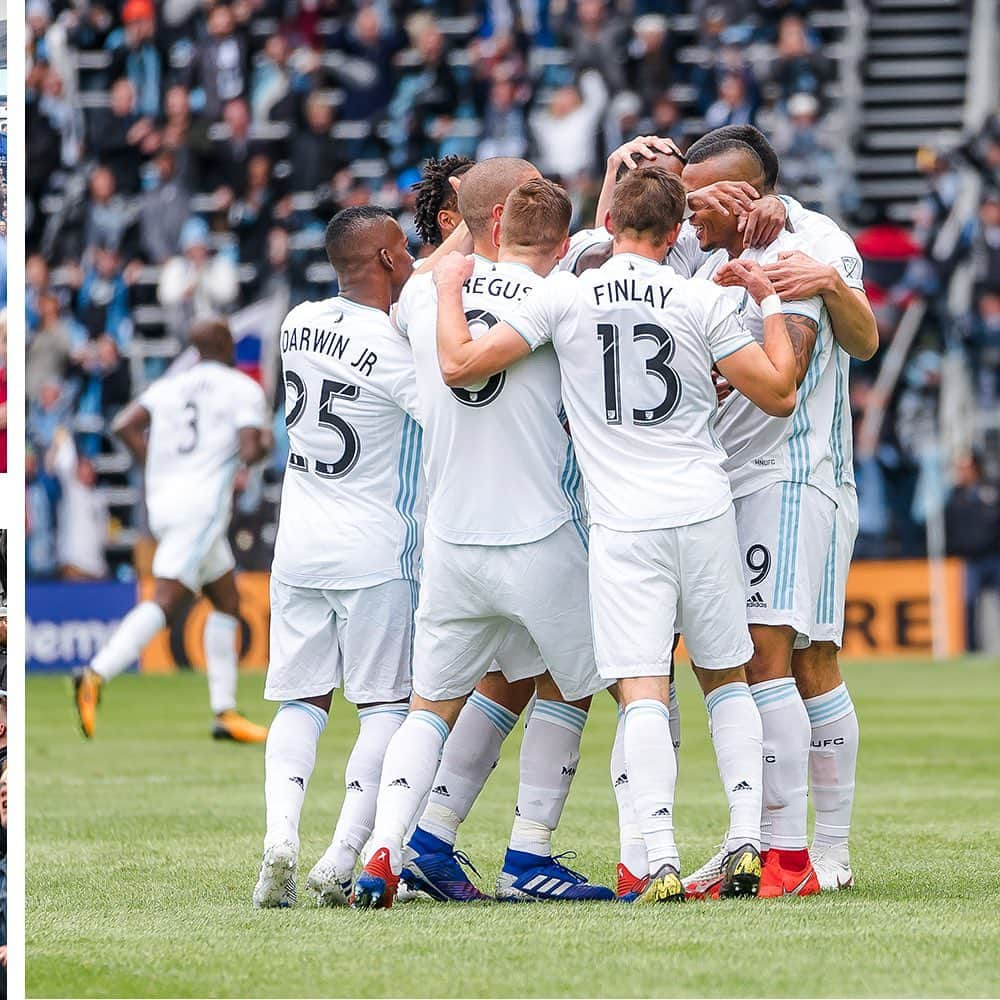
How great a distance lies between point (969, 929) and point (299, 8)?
65.6ft

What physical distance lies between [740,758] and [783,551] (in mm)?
713

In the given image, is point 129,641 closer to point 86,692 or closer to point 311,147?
point 86,692

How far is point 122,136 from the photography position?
73.9 ft

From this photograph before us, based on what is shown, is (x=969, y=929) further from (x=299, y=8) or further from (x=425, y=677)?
(x=299, y=8)

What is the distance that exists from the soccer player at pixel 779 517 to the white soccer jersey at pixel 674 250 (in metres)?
0.27

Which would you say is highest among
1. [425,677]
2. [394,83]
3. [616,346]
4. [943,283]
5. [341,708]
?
[394,83]

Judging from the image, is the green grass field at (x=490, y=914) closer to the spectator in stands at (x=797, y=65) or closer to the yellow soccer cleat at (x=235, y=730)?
the yellow soccer cleat at (x=235, y=730)

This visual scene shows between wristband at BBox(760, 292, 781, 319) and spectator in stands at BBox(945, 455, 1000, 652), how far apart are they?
1430 cm

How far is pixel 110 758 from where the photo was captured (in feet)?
37.9

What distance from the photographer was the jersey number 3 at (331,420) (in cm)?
648

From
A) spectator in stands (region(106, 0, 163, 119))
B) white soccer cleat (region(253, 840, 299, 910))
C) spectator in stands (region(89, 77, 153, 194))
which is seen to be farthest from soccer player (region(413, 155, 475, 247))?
spectator in stands (region(106, 0, 163, 119))

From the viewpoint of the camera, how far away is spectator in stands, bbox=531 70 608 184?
21.2m

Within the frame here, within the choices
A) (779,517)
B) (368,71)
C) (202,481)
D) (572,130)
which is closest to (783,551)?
(779,517)

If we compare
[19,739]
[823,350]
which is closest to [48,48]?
[823,350]
